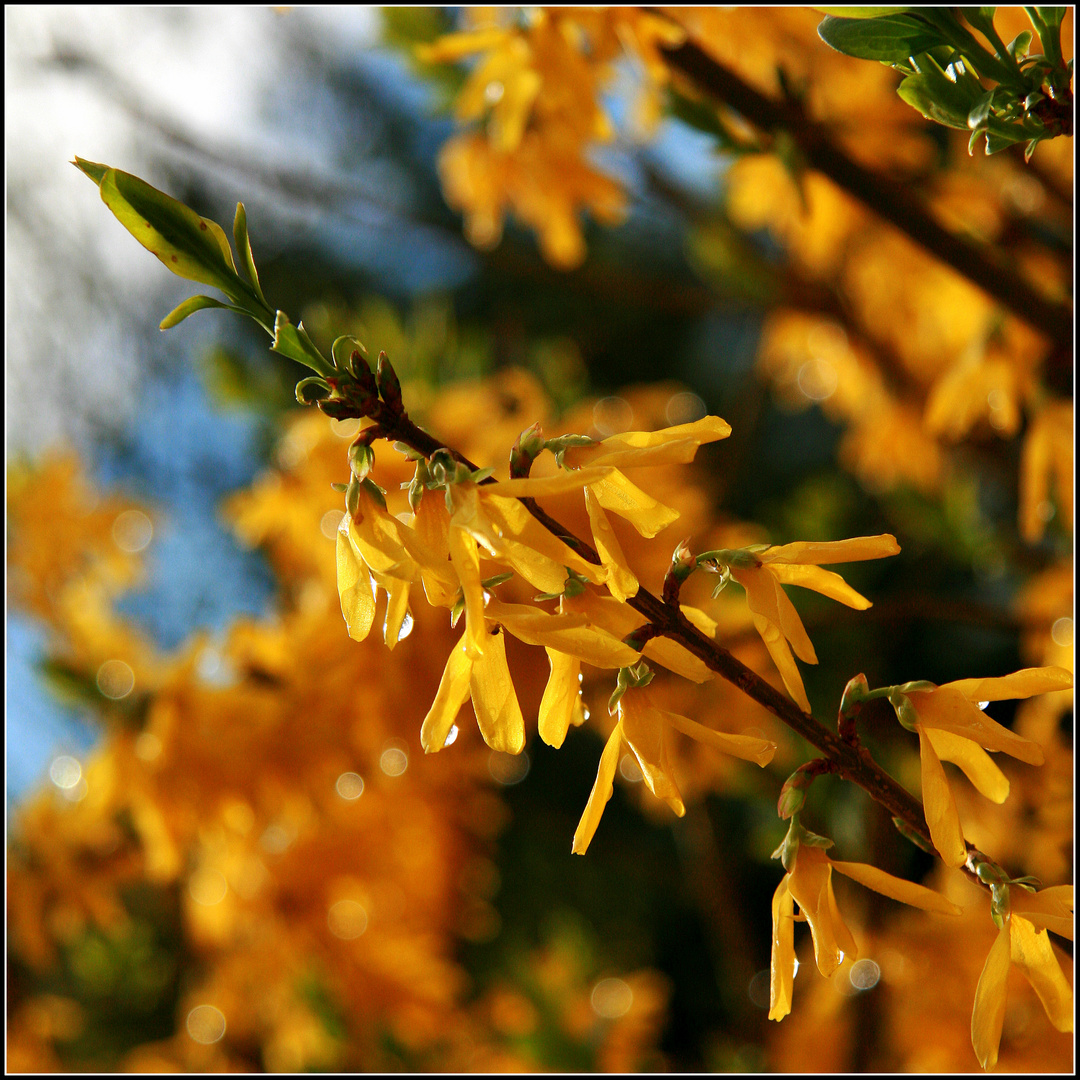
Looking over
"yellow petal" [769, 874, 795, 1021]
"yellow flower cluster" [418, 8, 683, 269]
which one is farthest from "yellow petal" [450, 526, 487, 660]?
"yellow flower cluster" [418, 8, 683, 269]

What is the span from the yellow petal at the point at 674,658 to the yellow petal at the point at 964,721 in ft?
0.23

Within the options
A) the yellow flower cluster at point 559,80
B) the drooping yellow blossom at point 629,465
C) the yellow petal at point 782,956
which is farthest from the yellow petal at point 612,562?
the yellow flower cluster at point 559,80

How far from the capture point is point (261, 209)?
1.63 meters

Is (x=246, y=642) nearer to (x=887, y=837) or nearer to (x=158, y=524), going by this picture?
(x=887, y=837)

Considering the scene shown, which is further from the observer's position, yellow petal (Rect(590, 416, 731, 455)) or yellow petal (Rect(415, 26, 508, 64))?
yellow petal (Rect(415, 26, 508, 64))

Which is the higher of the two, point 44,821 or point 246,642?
point 246,642

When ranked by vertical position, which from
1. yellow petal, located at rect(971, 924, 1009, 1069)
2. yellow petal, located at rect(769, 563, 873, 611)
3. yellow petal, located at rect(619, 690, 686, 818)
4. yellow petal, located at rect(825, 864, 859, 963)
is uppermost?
yellow petal, located at rect(769, 563, 873, 611)

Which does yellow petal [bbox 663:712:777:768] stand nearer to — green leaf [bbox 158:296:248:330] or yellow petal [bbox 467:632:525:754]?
yellow petal [bbox 467:632:525:754]

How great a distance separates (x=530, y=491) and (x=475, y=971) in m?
2.02

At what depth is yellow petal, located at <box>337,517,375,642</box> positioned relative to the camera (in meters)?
0.26

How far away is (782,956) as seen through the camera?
26 centimetres

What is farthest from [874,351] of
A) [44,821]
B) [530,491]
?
[44,821]

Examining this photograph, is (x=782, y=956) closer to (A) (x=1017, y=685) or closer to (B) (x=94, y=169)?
(A) (x=1017, y=685)

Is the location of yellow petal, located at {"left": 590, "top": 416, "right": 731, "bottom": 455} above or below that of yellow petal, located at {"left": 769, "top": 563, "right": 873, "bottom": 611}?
above
